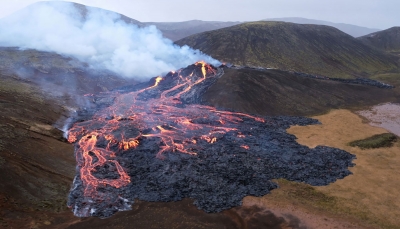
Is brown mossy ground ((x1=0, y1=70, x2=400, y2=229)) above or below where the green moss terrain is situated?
below

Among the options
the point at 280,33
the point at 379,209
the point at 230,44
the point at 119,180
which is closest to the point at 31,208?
the point at 119,180

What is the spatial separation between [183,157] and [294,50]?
84424mm

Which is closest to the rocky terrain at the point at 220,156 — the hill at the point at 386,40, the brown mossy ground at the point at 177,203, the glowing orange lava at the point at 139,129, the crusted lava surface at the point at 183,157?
the brown mossy ground at the point at 177,203

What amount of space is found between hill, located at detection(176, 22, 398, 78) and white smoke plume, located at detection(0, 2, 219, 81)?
18.9 meters

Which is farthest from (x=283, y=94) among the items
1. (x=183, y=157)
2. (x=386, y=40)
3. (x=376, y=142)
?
(x=386, y=40)

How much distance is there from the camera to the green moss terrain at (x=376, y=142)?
39.7 metres

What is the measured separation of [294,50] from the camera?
106 metres

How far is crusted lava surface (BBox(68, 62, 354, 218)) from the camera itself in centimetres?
2828

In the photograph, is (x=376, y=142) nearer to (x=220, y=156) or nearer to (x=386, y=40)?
(x=220, y=156)

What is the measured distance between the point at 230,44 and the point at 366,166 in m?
79.1

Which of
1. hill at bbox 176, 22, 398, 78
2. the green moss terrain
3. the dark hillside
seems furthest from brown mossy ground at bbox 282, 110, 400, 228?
hill at bbox 176, 22, 398, 78

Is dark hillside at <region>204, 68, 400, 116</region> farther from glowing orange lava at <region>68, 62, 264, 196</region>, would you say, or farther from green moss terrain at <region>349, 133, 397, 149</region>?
→ green moss terrain at <region>349, 133, 397, 149</region>

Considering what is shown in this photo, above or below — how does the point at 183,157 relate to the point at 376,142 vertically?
below

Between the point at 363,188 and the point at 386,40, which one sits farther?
the point at 386,40
